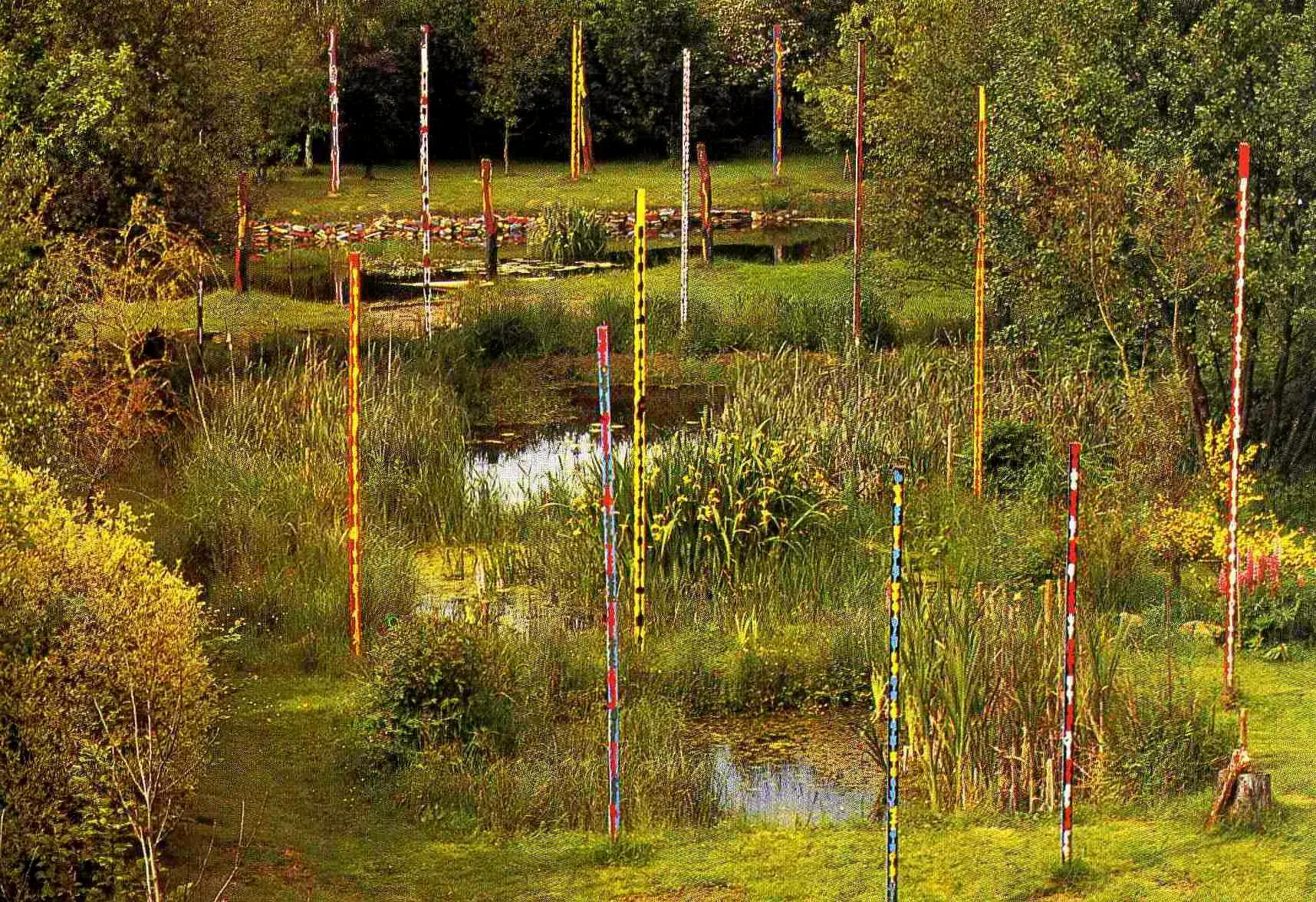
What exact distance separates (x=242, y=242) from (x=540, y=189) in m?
15.5

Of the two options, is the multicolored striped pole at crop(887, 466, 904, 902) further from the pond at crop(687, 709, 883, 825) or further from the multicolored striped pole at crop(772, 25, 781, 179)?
the multicolored striped pole at crop(772, 25, 781, 179)

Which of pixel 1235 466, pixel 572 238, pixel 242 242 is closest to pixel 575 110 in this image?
pixel 572 238

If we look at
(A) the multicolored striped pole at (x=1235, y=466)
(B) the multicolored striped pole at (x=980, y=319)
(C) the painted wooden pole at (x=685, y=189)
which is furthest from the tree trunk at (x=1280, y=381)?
(C) the painted wooden pole at (x=685, y=189)

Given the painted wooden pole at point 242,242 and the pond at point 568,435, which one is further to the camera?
the painted wooden pole at point 242,242

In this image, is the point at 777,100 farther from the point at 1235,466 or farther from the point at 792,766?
the point at 792,766

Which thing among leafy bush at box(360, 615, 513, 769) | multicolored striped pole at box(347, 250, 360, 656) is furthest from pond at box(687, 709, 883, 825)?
multicolored striped pole at box(347, 250, 360, 656)

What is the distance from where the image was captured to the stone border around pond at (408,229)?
37.0 m

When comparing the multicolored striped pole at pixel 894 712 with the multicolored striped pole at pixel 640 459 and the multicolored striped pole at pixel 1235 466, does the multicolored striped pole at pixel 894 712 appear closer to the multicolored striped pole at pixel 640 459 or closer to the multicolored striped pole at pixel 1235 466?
the multicolored striped pole at pixel 1235 466

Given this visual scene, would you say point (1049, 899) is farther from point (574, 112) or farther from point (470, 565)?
point (574, 112)

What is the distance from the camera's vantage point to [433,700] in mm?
10719

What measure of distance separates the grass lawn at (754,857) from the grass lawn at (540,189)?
30030 millimetres

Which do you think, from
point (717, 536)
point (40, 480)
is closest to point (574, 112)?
point (717, 536)

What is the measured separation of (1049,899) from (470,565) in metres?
6.99

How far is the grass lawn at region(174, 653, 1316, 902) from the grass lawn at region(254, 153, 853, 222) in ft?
98.5
